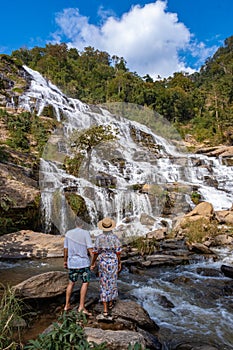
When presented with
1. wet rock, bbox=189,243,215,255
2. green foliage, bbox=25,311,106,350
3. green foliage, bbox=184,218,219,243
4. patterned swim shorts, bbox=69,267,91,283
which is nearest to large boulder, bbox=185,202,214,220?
green foliage, bbox=184,218,219,243

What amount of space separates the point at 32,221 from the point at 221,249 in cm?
657

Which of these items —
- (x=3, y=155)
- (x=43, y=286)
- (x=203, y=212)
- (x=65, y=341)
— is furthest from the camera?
(x=3, y=155)

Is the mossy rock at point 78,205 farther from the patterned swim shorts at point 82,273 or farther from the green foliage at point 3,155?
the patterned swim shorts at point 82,273

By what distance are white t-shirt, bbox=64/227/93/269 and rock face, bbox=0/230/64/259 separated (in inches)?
178

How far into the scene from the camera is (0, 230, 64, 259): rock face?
26.2ft

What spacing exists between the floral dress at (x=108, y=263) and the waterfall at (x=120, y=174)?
6.99 metres

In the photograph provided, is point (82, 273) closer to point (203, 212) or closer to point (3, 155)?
point (203, 212)

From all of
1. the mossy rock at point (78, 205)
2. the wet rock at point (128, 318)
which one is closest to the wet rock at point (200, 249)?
the mossy rock at point (78, 205)

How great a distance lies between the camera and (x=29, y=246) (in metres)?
8.35

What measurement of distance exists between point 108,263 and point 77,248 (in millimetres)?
474

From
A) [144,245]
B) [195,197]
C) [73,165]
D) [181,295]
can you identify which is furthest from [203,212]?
[181,295]

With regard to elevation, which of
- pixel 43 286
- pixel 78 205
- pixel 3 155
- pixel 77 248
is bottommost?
pixel 43 286

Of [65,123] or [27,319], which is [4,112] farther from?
[27,319]

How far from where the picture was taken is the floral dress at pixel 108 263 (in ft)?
12.4
